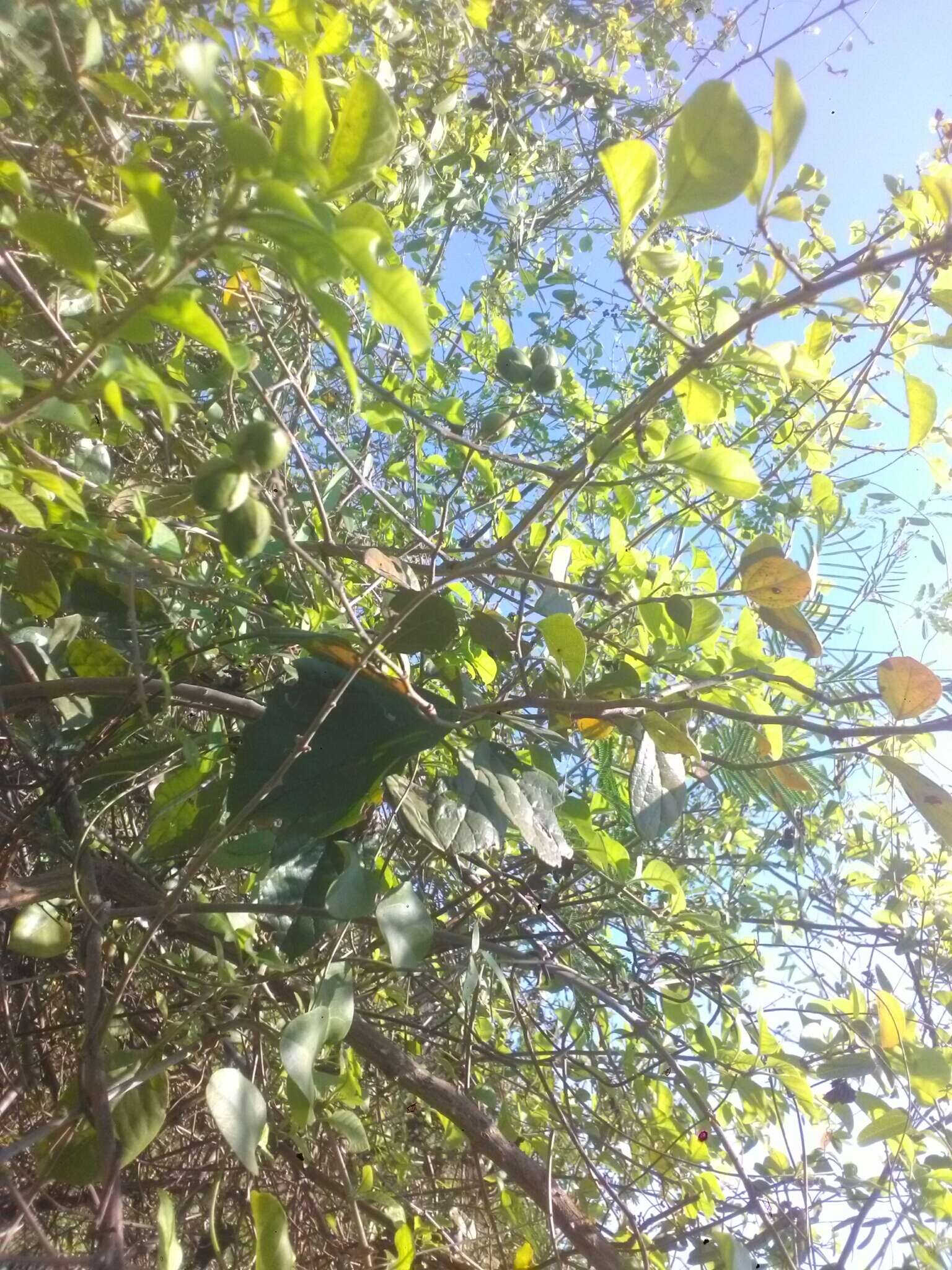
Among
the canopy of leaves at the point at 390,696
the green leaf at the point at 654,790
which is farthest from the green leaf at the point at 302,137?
the green leaf at the point at 654,790

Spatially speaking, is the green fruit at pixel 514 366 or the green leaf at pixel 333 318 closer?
the green leaf at pixel 333 318

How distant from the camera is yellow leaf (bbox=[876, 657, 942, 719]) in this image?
0.59 m

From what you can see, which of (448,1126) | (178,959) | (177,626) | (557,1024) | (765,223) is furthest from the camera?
(557,1024)

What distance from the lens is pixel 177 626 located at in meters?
0.89

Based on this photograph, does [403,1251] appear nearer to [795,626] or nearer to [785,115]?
[795,626]

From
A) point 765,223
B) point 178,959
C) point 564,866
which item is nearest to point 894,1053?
point 564,866

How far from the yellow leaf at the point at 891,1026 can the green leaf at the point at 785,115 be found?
96 centimetres

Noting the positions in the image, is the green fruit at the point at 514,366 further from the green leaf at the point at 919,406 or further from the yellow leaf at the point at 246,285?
the green leaf at the point at 919,406

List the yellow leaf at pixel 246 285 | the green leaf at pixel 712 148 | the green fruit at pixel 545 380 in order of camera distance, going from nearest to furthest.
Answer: the green leaf at pixel 712 148, the yellow leaf at pixel 246 285, the green fruit at pixel 545 380

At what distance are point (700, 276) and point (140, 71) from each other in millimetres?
993

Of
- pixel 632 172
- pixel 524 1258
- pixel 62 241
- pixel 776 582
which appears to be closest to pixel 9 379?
pixel 62 241

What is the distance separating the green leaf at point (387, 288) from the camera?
289mm

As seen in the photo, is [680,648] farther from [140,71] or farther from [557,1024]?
[557,1024]

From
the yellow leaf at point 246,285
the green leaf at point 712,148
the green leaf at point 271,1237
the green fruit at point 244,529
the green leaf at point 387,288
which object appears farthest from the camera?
the yellow leaf at point 246,285
